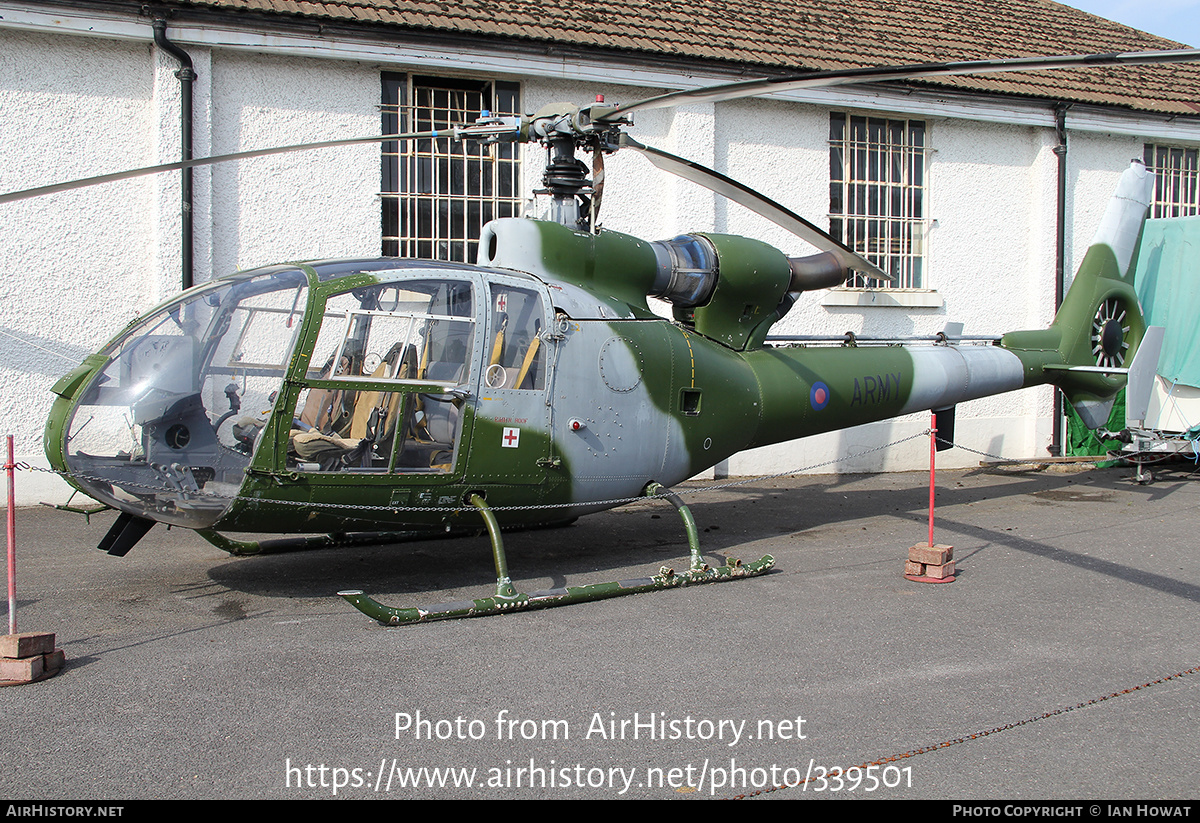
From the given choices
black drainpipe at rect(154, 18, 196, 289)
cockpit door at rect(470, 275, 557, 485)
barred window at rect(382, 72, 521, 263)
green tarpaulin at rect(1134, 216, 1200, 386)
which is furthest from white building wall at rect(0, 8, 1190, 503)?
cockpit door at rect(470, 275, 557, 485)

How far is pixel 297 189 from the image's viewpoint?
10.1 metres

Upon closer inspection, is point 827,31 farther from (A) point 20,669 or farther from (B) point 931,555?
(A) point 20,669

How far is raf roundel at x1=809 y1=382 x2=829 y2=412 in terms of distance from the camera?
7824mm

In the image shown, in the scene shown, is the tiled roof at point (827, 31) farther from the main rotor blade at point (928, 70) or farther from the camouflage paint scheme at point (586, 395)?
the main rotor blade at point (928, 70)

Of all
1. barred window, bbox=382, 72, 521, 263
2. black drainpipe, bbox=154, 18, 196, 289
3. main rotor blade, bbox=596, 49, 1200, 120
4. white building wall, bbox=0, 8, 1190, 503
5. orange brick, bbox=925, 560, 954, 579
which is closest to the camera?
main rotor blade, bbox=596, 49, 1200, 120

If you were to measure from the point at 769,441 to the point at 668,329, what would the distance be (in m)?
1.49

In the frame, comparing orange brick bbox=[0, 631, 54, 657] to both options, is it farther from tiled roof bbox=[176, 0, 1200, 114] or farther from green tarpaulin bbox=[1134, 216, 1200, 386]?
green tarpaulin bbox=[1134, 216, 1200, 386]

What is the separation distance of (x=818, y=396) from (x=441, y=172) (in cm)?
542

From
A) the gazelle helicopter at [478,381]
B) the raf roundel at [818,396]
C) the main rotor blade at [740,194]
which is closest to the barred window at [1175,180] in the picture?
the gazelle helicopter at [478,381]

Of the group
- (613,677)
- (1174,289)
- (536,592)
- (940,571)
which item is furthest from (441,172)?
(1174,289)

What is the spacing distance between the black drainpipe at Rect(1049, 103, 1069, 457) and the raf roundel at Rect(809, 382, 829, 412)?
698 cm

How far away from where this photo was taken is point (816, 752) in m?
3.70

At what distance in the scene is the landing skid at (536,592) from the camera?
519cm
